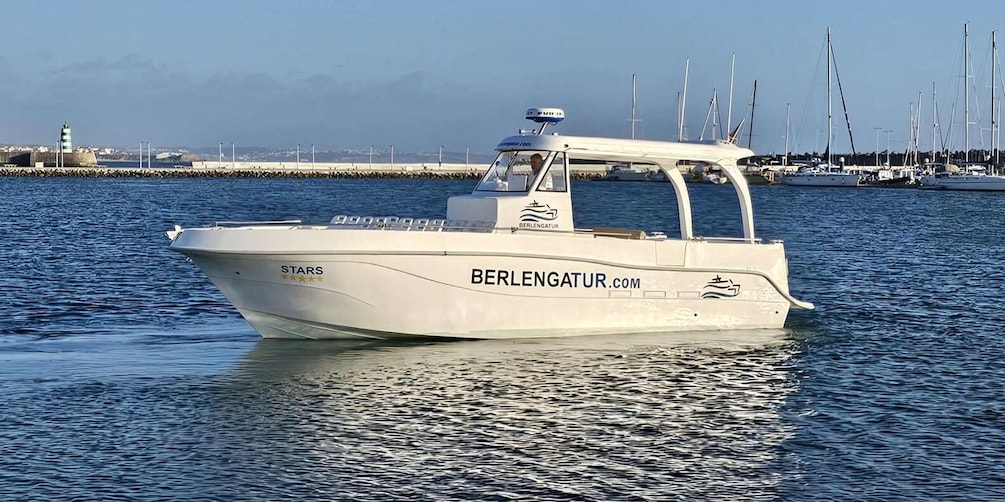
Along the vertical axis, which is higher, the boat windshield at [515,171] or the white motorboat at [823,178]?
the white motorboat at [823,178]

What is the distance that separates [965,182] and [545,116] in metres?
92.1

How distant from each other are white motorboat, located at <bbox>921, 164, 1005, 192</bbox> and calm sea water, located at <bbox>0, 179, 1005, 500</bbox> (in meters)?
81.4

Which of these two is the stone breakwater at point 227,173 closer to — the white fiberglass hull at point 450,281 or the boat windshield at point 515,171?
the boat windshield at point 515,171

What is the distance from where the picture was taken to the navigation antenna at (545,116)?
20.0 meters

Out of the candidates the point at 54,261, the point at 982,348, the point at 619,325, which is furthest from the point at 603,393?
the point at 54,261

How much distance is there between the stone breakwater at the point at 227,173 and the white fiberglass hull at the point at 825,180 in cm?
5059

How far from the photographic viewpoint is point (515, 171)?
63.8 ft

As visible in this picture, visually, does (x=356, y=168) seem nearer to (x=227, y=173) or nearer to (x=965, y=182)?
(x=227, y=173)

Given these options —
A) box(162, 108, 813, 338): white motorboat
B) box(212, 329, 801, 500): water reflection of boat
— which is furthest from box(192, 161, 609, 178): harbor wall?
box(212, 329, 801, 500): water reflection of boat

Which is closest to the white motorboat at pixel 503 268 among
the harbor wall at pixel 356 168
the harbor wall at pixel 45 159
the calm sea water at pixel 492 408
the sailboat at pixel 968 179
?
the calm sea water at pixel 492 408

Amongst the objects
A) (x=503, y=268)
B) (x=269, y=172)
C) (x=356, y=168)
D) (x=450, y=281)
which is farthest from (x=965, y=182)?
(x=356, y=168)

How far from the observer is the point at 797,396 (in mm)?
15742

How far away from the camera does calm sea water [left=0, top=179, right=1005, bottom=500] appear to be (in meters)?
11.6

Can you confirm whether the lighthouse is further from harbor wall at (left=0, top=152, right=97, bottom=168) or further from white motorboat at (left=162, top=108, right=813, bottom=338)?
white motorboat at (left=162, top=108, right=813, bottom=338)
